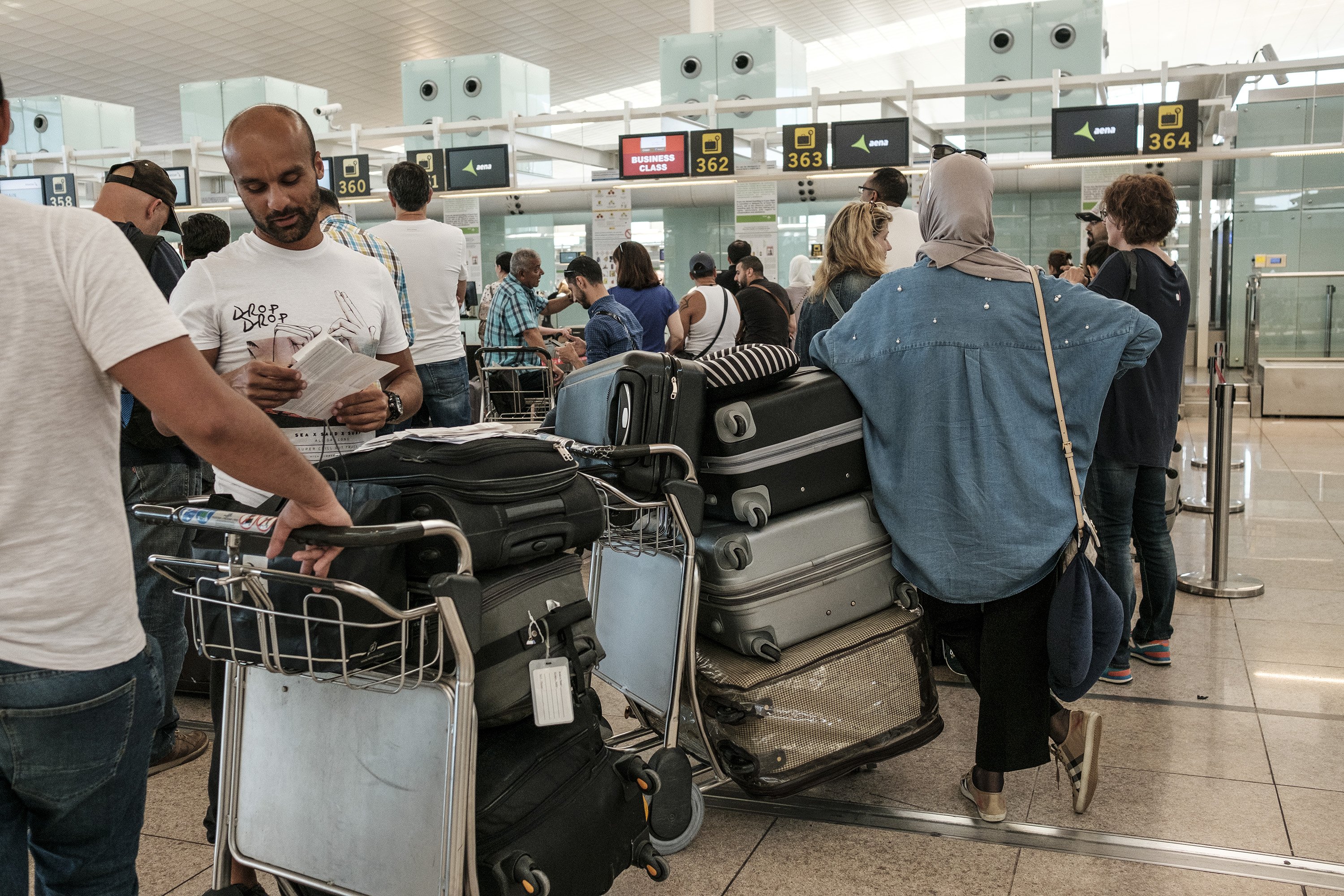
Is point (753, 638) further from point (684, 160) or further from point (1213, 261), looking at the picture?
point (1213, 261)

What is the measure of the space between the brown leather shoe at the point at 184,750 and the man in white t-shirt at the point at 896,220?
2.96 meters

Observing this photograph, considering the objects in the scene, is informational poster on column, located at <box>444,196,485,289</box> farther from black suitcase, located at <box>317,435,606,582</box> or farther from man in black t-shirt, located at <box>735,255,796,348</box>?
black suitcase, located at <box>317,435,606,582</box>

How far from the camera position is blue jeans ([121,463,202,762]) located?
297 centimetres

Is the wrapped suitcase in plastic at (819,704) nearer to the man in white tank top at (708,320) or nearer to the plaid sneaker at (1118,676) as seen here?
the plaid sneaker at (1118,676)

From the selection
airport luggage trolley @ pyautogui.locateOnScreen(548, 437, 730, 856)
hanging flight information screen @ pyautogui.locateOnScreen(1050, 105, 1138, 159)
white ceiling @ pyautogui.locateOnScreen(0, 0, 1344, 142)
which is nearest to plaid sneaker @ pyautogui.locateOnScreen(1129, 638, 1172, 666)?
airport luggage trolley @ pyautogui.locateOnScreen(548, 437, 730, 856)

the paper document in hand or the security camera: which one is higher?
the security camera

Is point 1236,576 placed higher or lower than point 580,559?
lower

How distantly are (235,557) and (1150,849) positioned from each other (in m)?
2.13

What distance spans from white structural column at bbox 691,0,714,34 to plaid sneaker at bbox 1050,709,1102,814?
13.0m

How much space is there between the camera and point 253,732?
1.80 meters

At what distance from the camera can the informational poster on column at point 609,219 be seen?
1261cm

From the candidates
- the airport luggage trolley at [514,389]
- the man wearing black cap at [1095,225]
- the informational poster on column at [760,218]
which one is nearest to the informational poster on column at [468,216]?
the informational poster on column at [760,218]

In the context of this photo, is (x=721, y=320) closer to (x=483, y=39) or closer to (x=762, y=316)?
(x=762, y=316)

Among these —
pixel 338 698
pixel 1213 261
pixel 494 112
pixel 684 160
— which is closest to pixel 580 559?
pixel 338 698
